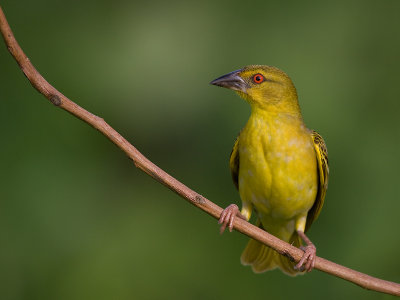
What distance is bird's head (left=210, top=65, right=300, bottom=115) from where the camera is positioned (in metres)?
3.96

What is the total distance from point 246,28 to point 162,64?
2.56 ft

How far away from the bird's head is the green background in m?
0.76

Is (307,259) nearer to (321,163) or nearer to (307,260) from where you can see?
(307,260)

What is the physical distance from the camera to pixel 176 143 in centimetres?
546

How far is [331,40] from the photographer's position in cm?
520

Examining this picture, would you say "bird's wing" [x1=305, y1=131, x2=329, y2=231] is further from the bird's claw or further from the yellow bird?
the bird's claw

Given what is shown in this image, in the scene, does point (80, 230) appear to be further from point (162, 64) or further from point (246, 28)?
point (246, 28)

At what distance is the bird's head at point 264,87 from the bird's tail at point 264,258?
98 cm

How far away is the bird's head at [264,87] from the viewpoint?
13.0ft

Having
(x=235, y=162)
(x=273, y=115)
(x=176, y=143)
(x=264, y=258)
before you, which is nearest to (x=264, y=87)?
(x=273, y=115)

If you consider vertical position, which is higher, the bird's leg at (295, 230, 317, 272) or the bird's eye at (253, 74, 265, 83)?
the bird's eye at (253, 74, 265, 83)

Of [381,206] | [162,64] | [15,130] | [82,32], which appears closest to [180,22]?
[162,64]

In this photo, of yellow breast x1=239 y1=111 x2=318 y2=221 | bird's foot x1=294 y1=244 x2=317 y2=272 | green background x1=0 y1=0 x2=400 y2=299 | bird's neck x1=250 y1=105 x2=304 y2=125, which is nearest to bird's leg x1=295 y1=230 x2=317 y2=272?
bird's foot x1=294 y1=244 x2=317 y2=272

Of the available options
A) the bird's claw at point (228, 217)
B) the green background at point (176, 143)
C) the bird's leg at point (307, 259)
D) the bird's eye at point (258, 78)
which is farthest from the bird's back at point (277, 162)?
the green background at point (176, 143)
